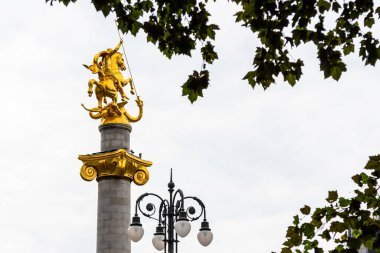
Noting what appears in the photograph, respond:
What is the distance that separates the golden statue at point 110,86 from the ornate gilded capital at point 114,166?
178 cm

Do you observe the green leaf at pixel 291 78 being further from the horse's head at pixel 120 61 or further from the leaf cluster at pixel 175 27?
the horse's head at pixel 120 61

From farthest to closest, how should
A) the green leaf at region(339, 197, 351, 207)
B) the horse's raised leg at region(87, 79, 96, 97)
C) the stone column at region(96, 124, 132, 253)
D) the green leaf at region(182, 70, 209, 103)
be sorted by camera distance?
1. the horse's raised leg at region(87, 79, 96, 97)
2. the stone column at region(96, 124, 132, 253)
3. the green leaf at region(182, 70, 209, 103)
4. the green leaf at region(339, 197, 351, 207)

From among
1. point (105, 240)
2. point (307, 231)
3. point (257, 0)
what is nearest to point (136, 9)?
point (257, 0)

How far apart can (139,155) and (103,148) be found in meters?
1.59

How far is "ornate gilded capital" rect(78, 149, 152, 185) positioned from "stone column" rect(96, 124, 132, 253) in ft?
0.80

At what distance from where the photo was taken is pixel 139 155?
41.1 m

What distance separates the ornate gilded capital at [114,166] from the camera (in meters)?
39.6

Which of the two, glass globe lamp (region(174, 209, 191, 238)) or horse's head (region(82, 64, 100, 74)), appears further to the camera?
horse's head (region(82, 64, 100, 74))

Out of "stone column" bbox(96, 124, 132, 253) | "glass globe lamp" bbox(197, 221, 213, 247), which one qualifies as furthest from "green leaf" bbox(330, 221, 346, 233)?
"stone column" bbox(96, 124, 132, 253)

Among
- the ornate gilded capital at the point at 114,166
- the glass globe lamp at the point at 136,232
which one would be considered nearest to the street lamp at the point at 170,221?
the glass globe lamp at the point at 136,232

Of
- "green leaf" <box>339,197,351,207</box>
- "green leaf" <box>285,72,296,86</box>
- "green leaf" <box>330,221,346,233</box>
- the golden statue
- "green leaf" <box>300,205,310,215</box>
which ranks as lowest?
"green leaf" <box>330,221,346,233</box>

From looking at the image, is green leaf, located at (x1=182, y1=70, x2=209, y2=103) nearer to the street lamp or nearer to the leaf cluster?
the leaf cluster

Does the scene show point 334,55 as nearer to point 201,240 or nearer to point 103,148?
point 201,240

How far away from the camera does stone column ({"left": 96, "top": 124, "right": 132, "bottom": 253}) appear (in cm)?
3891
